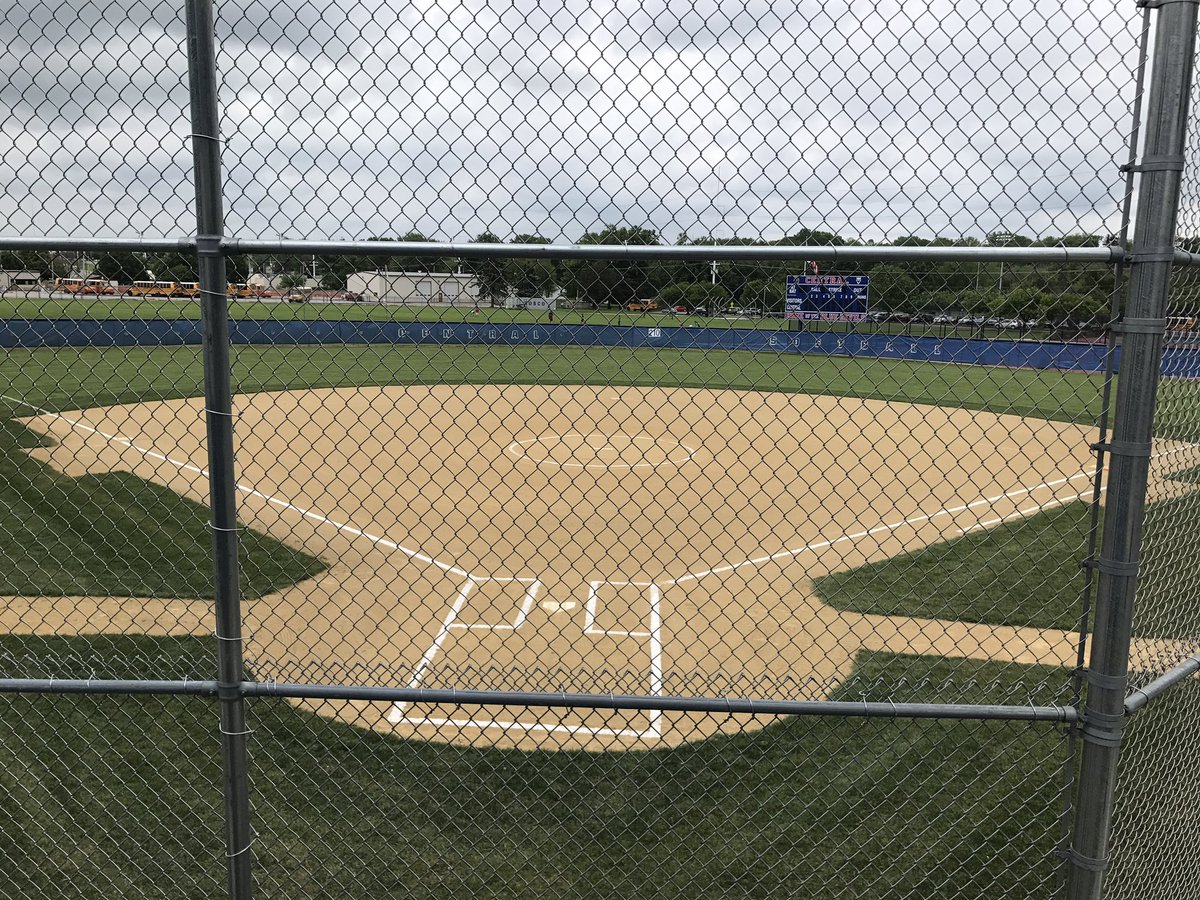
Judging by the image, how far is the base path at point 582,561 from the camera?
267 inches

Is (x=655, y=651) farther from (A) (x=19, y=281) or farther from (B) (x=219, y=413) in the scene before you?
(B) (x=219, y=413)

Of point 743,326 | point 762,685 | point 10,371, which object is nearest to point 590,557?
point 762,685

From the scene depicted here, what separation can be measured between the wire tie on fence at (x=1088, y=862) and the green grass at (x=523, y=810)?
1550 millimetres

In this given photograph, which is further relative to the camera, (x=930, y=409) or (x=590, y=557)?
(x=930, y=409)

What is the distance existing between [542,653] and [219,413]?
504cm

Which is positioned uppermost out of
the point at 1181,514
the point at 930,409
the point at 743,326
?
the point at 743,326

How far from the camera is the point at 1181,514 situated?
3.80 meters

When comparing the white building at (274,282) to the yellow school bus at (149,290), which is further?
the yellow school bus at (149,290)

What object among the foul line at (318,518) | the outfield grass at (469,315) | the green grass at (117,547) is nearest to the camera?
the outfield grass at (469,315)

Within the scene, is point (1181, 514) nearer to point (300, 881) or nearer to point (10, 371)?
point (300, 881)

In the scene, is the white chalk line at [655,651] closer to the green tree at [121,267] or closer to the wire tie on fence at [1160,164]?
the green tree at [121,267]

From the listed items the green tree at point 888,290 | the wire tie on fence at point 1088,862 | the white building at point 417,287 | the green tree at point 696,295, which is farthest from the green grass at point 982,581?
the white building at point 417,287

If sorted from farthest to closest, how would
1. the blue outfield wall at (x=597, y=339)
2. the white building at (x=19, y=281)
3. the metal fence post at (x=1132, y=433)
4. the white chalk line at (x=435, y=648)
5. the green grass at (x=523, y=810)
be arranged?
the white chalk line at (x=435, y=648) → the green grass at (x=523, y=810) → the blue outfield wall at (x=597, y=339) → the white building at (x=19, y=281) → the metal fence post at (x=1132, y=433)

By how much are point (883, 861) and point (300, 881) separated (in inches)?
117
